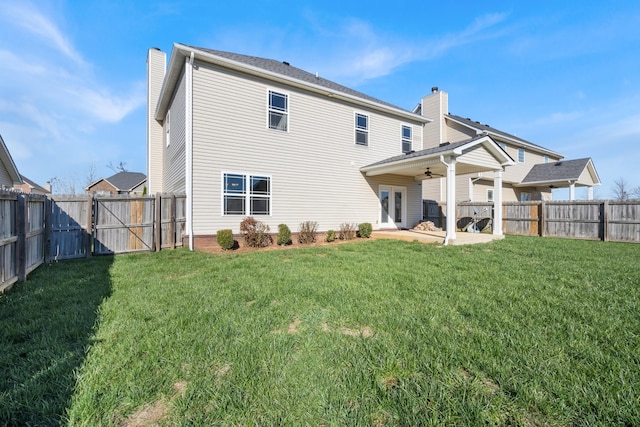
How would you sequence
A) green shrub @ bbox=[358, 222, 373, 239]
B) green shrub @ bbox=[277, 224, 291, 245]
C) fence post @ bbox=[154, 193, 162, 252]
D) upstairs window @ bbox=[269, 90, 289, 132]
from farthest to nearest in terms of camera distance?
green shrub @ bbox=[358, 222, 373, 239]
upstairs window @ bbox=[269, 90, 289, 132]
green shrub @ bbox=[277, 224, 291, 245]
fence post @ bbox=[154, 193, 162, 252]

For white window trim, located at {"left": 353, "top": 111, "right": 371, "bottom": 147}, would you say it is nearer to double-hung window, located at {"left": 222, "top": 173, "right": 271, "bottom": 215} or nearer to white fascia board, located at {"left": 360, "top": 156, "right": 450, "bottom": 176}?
white fascia board, located at {"left": 360, "top": 156, "right": 450, "bottom": 176}

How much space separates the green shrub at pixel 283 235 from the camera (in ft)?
31.1

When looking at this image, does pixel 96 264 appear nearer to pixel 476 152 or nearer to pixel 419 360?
pixel 419 360

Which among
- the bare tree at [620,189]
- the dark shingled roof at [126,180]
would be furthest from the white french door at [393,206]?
the bare tree at [620,189]

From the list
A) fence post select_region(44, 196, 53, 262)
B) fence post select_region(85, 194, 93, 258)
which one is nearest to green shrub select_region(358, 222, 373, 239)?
fence post select_region(85, 194, 93, 258)

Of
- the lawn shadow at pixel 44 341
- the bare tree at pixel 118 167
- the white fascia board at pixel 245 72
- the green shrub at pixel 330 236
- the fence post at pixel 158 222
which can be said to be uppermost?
the bare tree at pixel 118 167

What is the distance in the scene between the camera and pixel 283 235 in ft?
31.1

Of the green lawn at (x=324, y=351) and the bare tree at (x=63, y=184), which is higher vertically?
the bare tree at (x=63, y=184)

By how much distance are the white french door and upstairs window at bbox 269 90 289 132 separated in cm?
543

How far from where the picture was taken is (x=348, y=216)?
1171 centimetres

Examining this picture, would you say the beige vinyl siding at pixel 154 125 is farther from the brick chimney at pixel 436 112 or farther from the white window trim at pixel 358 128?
the brick chimney at pixel 436 112

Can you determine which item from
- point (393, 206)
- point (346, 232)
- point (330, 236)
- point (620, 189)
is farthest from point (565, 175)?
point (620, 189)

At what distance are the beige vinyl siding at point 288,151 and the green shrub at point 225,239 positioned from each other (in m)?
0.50

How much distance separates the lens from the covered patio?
9.09m
